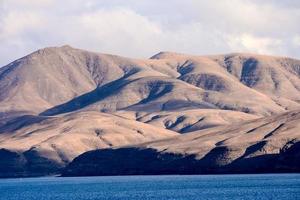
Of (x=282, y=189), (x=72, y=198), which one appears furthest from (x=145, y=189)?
(x=282, y=189)

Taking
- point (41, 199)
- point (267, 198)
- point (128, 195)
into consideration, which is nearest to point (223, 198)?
point (267, 198)

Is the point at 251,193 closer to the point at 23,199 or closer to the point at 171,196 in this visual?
the point at 171,196

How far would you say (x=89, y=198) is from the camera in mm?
158750

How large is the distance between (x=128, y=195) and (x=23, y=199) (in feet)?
67.0

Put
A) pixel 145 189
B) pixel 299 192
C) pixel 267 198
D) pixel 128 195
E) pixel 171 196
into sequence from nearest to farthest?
pixel 267 198 < pixel 299 192 < pixel 171 196 < pixel 128 195 < pixel 145 189

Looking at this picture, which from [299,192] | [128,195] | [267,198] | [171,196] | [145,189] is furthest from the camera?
[145,189]

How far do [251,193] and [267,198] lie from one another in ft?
54.3

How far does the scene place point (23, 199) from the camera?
169 m

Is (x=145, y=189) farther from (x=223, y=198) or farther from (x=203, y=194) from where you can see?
(x=223, y=198)

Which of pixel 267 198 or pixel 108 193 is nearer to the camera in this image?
pixel 267 198

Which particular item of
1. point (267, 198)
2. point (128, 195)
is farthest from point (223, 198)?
point (128, 195)

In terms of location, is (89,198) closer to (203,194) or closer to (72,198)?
(72,198)

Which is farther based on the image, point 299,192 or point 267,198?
point 299,192

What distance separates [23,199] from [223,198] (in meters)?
44.6
